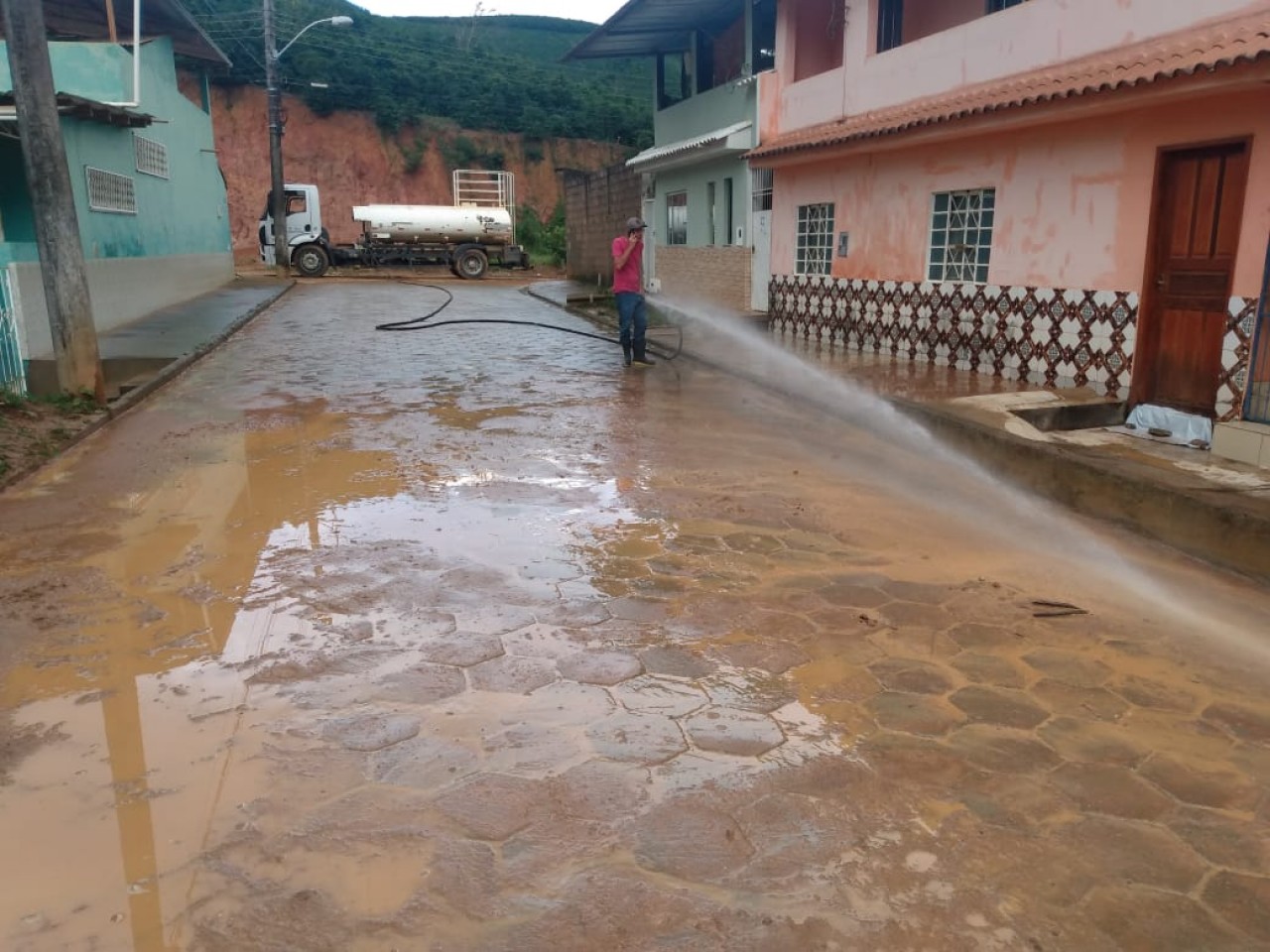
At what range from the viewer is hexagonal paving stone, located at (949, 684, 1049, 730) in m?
3.64

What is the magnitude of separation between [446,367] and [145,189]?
399 inches

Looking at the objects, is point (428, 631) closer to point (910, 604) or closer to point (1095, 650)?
point (910, 604)

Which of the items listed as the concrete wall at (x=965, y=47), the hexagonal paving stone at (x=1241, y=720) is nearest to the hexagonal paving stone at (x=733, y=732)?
the hexagonal paving stone at (x=1241, y=720)

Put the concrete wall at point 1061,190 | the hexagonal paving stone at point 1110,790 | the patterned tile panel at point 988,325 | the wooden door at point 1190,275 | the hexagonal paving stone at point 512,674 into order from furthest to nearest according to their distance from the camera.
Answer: the patterned tile panel at point 988,325
the wooden door at point 1190,275
the concrete wall at point 1061,190
the hexagonal paving stone at point 512,674
the hexagonal paving stone at point 1110,790

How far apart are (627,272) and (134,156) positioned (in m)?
11.4

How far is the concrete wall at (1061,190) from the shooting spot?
25.2 ft

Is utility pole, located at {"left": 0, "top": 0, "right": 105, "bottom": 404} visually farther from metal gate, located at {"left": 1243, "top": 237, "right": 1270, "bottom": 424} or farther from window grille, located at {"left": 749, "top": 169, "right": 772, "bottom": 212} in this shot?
window grille, located at {"left": 749, "top": 169, "right": 772, "bottom": 212}

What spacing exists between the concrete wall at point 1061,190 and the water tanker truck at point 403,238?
2028 centimetres

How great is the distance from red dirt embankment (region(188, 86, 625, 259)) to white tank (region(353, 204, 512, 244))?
1421 centimetres

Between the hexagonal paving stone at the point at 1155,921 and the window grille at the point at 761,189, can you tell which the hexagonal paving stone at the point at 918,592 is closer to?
the hexagonal paving stone at the point at 1155,921

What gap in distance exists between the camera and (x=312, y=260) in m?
31.3

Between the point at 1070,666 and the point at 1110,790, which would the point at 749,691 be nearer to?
the point at 1110,790

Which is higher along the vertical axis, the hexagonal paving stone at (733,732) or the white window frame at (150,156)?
the white window frame at (150,156)

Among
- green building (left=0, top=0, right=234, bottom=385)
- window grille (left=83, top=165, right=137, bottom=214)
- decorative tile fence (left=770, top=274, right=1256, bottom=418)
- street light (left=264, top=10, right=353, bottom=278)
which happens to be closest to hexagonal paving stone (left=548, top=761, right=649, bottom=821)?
decorative tile fence (left=770, top=274, right=1256, bottom=418)
